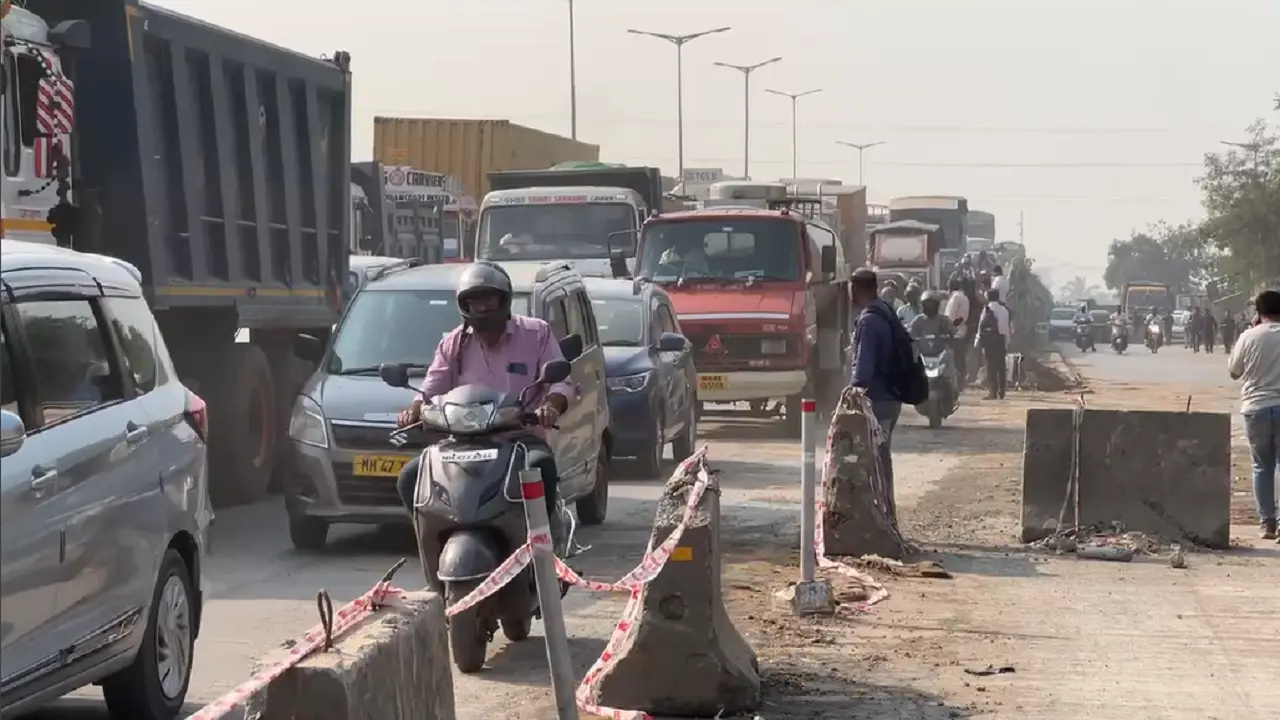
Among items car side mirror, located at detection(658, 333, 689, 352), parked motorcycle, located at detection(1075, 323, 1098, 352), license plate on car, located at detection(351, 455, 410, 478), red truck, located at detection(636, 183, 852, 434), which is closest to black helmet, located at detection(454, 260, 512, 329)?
license plate on car, located at detection(351, 455, 410, 478)

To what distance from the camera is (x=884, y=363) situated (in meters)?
13.5

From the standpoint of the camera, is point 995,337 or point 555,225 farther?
point 995,337

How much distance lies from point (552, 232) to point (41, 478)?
18.7 meters

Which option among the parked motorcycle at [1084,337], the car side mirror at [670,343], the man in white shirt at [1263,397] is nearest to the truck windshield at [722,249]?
the car side mirror at [670,343]

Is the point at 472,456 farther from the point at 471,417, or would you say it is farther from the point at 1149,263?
the point at 1149,263

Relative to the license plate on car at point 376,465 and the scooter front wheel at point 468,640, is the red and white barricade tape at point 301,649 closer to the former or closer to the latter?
the scooter front wheel at point 468,640

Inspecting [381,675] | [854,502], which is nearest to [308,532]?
[854,502]

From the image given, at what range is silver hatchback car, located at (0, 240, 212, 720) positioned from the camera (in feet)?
20.7

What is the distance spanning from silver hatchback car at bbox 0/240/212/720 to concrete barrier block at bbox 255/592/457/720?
43.4 inches

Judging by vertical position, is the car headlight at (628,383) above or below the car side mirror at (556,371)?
below

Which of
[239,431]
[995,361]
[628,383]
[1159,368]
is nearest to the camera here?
[239,431]

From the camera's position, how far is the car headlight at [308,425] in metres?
12.4

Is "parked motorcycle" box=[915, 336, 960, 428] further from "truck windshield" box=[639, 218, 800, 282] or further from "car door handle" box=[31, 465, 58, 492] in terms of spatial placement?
"car door handle" box=[31, 465, 58, 492]

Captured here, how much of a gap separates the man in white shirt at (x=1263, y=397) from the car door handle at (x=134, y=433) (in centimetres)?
868
